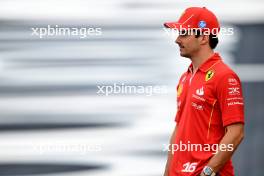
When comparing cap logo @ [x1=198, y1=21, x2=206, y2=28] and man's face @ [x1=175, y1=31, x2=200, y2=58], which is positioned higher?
cap logo @ [x1=198, y1=21, x2=206, y2=28]

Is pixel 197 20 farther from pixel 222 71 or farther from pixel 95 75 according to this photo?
pixel 95 75

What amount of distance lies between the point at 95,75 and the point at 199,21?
1.27 metres

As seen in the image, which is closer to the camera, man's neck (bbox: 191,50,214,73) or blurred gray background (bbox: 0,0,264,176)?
man's neck (bbox: 191,50,214,73)

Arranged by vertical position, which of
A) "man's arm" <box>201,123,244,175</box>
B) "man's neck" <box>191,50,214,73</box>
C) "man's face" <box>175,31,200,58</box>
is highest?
"man's face" <box>175,31,200,58</box>

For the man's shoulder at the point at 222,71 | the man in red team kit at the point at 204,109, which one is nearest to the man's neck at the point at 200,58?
the man in red team kit at the point at 204,109

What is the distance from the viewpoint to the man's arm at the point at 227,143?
9.74 feet

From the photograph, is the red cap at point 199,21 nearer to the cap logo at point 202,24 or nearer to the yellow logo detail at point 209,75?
the cap logo at point 202,24

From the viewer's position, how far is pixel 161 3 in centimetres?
433

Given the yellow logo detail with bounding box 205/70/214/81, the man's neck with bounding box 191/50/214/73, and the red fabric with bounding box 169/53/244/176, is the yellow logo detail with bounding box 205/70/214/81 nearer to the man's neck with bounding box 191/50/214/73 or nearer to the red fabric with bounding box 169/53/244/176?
the red fabric with bounding box 169/53/244/176

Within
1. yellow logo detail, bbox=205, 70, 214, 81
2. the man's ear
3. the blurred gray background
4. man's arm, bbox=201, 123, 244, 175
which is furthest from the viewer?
the blurred gray background

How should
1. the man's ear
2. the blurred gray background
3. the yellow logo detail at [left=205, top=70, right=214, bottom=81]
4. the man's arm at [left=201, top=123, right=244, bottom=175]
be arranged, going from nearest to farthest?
the man's arm at [left=201, top=123, right=244, bottom=175] → the yellow logo detail at [left=205, top=70, right=214, bottom=81] → the man's ear → the blurred gray background

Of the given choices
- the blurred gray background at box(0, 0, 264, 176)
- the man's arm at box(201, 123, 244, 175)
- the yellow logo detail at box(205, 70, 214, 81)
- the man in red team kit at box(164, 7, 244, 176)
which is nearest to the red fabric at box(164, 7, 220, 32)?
the man in red team kit at box(164, 7, 244, 176)

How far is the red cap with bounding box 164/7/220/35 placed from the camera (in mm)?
3219

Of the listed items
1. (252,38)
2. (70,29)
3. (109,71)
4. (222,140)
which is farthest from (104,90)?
(222,140)
